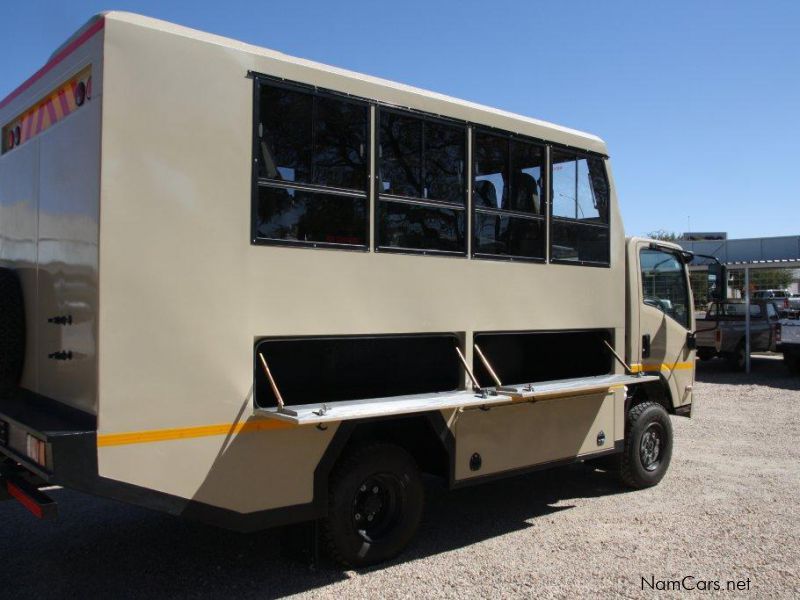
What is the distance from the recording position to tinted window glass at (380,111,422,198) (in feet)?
15.1

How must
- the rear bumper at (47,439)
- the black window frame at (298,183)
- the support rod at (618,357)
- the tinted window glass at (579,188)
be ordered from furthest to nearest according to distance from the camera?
the support rod at (618,357), the tinted window glass at (579,188), the black window frame at (298,183), the rear bumper at (47,439)

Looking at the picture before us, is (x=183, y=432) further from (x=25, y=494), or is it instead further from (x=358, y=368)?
(x=358, y=368)

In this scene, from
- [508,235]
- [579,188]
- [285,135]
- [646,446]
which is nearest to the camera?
[285,135]

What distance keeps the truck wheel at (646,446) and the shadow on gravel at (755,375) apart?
9.05 metres

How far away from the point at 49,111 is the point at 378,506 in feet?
10.7

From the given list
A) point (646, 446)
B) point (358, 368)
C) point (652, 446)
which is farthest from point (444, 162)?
point (652, 446)

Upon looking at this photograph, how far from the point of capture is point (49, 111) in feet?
13.8

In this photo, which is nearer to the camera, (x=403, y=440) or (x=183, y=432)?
(x=183, y=432)

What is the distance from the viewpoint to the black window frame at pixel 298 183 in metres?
3.99

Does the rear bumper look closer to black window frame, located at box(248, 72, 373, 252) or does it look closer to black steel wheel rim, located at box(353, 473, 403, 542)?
black window frame, located at box(248, 72, 373, 252)

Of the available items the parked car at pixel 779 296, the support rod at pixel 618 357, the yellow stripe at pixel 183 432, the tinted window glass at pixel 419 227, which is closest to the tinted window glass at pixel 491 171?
Answer: the tinted window glass at pixel 419 227

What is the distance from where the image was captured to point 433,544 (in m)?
5.16

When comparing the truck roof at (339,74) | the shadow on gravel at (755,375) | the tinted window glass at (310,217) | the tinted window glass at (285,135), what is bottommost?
the shadow on gravel at (755,375)

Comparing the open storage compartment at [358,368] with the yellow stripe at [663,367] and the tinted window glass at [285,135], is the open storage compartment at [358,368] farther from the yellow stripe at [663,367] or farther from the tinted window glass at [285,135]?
the yellow stripe at [663,367]
